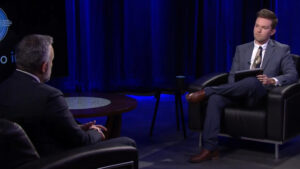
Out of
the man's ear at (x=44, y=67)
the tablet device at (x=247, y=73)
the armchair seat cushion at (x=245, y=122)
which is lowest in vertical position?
the armchair seat cushion at (x=245, y=122)

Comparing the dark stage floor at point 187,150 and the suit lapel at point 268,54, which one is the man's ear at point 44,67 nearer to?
the dark stage floor at point 187,150

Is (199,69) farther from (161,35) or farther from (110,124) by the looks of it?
(110,124)

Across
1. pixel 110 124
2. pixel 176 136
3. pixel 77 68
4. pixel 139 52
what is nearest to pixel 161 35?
pixel 139 52

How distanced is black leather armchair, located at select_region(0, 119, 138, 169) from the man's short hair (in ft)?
1.32

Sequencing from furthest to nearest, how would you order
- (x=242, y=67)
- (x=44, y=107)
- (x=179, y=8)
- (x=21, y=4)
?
(x=179, y=8), (x=21, y=4), (x=242, y=67), (x=44, y=107)

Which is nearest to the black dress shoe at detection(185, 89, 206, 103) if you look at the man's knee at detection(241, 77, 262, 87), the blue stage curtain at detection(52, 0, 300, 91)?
the man's knee at detection(241, 77, 262, 87)

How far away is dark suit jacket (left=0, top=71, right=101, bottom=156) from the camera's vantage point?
6.42 feet

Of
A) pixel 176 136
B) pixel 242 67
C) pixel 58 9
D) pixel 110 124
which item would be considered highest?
pixel 58 9

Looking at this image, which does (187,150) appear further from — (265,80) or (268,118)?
(265,80)

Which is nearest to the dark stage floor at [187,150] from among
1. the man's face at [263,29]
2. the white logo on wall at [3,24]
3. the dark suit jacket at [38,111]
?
the man's face at [263,29]

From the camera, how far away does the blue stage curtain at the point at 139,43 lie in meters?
6.09

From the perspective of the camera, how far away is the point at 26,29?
570 centimetres

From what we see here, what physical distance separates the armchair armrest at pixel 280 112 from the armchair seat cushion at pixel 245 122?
0.18 ft

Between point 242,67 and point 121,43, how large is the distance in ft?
8.58
